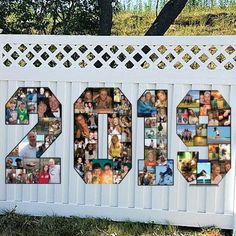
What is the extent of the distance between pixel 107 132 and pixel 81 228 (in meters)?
0.86

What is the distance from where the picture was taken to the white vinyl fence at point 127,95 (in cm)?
462

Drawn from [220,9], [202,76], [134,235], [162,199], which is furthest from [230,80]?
[220,9]

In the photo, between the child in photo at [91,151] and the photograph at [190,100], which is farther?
the child in photo at [91,151]

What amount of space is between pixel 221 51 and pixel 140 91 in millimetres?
774

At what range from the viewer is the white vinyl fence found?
4.62m

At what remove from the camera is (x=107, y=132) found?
15.6 feet

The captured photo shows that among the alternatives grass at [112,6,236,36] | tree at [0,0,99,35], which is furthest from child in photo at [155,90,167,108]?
grass at [112,6,236,36]

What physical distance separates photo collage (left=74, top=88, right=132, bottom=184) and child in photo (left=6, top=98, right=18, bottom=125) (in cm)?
55

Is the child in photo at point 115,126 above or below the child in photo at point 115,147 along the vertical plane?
above

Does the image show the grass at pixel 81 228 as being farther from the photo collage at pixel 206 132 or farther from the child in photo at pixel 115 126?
the child in photo at pixel 115 126

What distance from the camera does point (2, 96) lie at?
486 centimetres

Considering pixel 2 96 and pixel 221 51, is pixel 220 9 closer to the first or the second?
pixel 221 51

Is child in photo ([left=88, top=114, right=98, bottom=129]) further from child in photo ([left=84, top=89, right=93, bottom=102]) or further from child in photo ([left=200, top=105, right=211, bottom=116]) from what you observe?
child in photo ([left=200, top=105, right=211, bottom=116])

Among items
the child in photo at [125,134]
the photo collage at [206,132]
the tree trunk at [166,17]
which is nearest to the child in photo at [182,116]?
the photo collage at [206,132]
